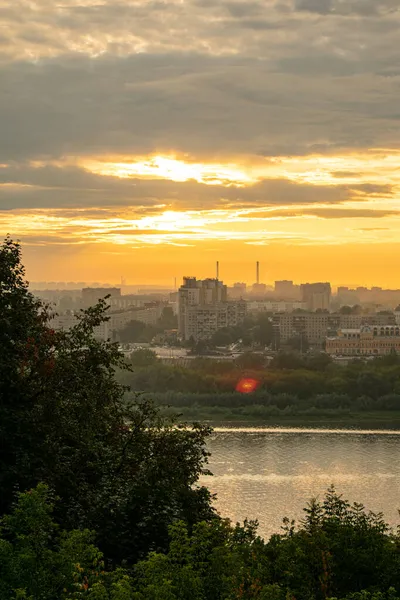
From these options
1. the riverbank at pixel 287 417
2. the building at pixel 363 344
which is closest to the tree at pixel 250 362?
the riverbank at pixel 287 417

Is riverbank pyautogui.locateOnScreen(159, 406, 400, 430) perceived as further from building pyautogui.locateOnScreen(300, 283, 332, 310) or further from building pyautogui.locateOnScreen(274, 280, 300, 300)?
building pyautogui.locateOnScreen(274, 280, 300, 300)

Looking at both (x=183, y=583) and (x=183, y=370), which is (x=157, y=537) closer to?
(x=183, y=583)

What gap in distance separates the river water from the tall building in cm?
3557

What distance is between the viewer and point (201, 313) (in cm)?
6438

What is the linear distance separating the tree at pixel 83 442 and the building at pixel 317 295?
85.7 metres

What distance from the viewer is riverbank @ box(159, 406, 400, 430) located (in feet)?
90.4

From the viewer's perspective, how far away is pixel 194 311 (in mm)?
64125

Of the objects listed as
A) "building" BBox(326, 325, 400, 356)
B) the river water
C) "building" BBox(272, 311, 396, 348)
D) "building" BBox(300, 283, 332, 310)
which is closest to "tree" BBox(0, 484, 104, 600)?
the river water

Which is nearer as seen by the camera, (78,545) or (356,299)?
(78,545)

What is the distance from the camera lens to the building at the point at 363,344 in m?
51.4

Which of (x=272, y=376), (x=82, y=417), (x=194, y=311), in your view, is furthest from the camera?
(x=194, y=311)

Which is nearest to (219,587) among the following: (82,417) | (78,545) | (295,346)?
(78,545)

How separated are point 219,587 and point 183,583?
285 mm

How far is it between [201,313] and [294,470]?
4570 centimetres
